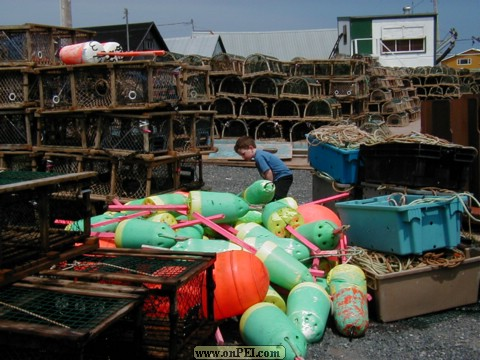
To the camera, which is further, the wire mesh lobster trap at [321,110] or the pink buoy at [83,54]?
the wire mesh lobster trap at [321,110]

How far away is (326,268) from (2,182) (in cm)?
249

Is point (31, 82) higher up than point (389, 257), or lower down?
higher up

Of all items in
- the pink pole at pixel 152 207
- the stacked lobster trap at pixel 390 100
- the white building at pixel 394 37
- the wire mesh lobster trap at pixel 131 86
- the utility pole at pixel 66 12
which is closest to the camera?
the pink pole at pixel 152 207

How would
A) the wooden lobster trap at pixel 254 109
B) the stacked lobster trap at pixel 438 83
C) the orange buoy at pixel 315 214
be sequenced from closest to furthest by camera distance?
the orange buoy at pixel 315 214, the wooden lobster trap at pixel 254 109, the stacked lobster trap at pixel 438 83

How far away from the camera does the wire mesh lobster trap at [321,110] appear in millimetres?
12008

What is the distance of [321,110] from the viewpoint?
12.2 meters

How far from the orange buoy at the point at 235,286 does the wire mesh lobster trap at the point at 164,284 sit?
0.13 metres

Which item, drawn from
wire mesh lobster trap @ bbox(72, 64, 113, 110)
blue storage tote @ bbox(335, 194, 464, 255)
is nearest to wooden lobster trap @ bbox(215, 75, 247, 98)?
wire mesh lobster trap @ bbox(72, 64, 113, 110)

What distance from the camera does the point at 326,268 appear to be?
4.33 m

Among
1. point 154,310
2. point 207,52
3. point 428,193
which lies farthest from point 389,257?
point 207,52

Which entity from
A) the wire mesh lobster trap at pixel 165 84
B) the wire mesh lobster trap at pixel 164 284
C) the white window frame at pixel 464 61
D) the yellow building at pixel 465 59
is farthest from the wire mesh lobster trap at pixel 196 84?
the white window frame at pixel 464 61

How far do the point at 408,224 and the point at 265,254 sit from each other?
39.6 inches

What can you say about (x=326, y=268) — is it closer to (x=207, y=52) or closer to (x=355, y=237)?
(x=355, y=237)

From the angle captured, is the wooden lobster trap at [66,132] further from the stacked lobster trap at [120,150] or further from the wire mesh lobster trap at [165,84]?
the wire mesh lobster trap at [165,84]
